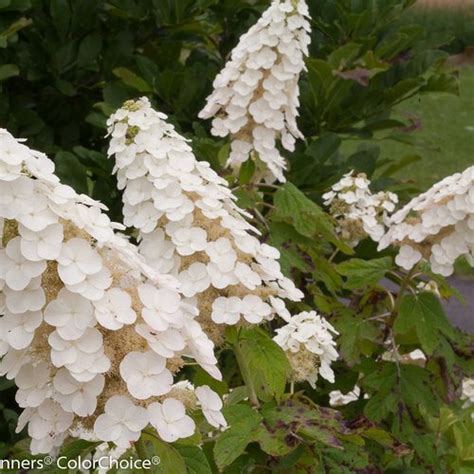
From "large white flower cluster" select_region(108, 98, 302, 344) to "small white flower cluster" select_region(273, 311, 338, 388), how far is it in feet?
0.80

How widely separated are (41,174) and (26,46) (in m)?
2.03

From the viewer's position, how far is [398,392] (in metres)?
2.08

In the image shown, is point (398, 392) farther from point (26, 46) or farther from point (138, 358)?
point (26, 46)

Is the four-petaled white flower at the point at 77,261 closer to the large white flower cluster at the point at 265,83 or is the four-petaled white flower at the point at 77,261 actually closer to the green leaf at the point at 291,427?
the green leaf at the point at 291,427

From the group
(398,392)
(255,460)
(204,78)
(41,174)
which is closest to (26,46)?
(204,78)

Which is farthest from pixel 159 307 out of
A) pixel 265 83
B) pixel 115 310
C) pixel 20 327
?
pixel 265 83

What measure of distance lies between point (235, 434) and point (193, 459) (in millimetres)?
181

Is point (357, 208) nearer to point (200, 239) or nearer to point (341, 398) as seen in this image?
point (341, 398)

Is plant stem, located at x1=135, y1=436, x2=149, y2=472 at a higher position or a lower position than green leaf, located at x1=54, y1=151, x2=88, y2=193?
higher

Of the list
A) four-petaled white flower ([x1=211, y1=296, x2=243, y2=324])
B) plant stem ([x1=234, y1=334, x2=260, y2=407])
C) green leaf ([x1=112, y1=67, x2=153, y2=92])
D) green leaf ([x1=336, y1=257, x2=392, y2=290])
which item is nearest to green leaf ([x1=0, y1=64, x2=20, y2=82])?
green leaf ([x1=112, y1=67, x2=153, y2=92])

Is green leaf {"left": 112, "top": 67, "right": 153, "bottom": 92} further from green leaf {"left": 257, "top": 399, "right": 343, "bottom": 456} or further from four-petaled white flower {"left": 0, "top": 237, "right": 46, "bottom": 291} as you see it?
four-petaled white flower {"left": 0, "top": 237, "right": 46, "bottom": 291}

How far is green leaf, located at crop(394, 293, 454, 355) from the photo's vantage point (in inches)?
79.4

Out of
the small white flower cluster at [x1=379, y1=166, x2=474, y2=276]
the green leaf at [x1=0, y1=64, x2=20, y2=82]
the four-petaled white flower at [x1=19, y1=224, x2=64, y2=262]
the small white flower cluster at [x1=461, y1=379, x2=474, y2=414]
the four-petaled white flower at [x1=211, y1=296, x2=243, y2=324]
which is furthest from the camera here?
the small white flower cluster at [x1=461, y1=379, x2=474, y2=414]

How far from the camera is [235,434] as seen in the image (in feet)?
4.74
